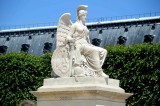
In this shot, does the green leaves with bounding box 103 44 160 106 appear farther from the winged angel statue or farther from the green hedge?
the winged angel statue

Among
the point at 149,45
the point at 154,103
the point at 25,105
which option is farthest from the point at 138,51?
the point at 25,105

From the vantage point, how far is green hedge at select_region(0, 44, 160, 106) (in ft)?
118

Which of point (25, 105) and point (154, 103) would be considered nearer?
point (25, 105)

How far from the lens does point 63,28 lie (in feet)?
72.1

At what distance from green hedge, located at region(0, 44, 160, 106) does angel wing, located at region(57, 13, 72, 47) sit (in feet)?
48.7

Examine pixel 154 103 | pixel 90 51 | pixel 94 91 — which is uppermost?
pixel 90 51

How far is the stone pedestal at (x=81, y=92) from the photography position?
1994 centimetres

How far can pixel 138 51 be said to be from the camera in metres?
37.2

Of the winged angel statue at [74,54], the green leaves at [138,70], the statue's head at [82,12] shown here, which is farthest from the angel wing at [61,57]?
the green leaves at [138,70]

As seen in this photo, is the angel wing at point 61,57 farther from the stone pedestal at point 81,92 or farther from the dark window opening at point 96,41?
the dark window opening at point 96,41

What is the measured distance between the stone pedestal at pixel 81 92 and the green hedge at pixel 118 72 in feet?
48.4

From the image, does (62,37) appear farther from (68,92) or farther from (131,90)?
(131,90)

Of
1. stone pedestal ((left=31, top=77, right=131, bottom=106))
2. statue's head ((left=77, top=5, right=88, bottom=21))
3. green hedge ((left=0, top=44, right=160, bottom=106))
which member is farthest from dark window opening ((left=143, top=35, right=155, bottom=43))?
stone pedestal ((left=31, top=77, right=131, bottom=106))

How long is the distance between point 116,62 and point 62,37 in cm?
1585
